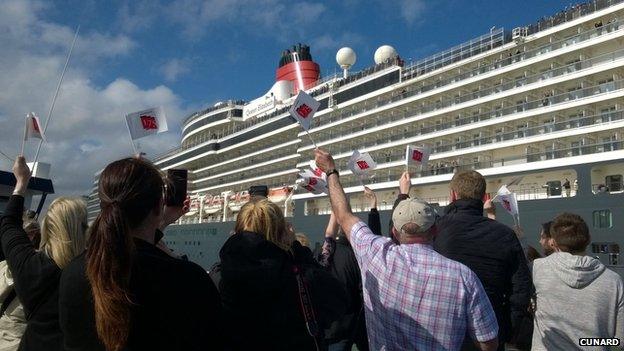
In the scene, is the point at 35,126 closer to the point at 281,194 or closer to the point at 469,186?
the point at 469,186

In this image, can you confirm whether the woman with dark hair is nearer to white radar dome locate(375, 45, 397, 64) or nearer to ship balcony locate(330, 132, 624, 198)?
ship balcony locate(330, 132, 624, 198)

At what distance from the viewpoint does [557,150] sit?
53.4 ft

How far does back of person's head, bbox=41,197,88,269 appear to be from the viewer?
2340 millimetres

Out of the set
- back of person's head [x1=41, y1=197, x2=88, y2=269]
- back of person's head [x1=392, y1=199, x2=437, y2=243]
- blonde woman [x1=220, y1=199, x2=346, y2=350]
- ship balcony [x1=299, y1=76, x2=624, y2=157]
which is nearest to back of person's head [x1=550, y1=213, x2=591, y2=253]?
back of person's head [x1=392, y1=199, x2=437, y2=243]

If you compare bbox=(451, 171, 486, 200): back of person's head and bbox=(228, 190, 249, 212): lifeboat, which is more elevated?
bbox=(228, 190, 249, 212): lifeboat

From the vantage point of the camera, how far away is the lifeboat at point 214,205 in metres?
33.8

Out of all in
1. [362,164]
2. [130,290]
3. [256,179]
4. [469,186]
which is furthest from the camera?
[256,179]

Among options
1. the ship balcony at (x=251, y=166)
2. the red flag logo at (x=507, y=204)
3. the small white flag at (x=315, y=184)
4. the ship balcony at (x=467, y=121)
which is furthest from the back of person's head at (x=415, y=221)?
the ship balcony at (x=251, y=166)

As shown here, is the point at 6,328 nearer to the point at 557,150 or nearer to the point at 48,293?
the point at 48,293

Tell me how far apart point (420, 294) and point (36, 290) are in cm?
181

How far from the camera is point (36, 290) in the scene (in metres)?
2.23

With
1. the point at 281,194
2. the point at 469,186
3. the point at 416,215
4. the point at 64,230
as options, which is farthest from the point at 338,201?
the point at 281,194

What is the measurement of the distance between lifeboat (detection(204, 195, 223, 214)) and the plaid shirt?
3196cm

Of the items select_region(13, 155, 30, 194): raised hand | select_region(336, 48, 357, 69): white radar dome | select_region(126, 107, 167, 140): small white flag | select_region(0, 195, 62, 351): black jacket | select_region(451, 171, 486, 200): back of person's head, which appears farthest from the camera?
select_region(336, 48, 357, 69): white radar dome
